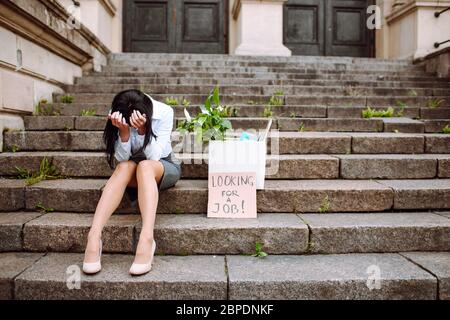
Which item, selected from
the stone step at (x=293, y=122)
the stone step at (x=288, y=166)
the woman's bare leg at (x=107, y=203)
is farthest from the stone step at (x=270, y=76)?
the woman's bare leg at (x=107, y=203)

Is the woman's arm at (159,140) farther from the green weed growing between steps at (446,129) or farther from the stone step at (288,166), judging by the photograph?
the green weed growing between steps at (446,129)

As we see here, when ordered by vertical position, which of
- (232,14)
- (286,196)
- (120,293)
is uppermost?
(232,14)

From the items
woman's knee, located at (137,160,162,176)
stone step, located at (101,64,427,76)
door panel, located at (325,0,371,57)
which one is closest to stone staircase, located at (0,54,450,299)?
woman's knee, located at (137,160,162,176)

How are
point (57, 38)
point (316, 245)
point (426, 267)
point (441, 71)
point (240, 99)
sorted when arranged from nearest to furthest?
1. point (426, 267)
2. point (316, 245)
3. point (57, 38)
4. point (240, 99)
5. point (441, 71)

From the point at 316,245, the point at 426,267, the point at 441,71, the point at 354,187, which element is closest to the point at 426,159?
the point at 354,187

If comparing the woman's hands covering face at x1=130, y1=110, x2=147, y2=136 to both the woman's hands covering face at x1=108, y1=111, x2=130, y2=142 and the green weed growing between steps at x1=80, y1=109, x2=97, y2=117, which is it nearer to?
the woman's hands covering face at x1=108, y1=111, x2=130, y2=142

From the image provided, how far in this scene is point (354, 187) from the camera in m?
3.06

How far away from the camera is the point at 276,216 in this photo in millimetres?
2910

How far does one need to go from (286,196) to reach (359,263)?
78 centimetres

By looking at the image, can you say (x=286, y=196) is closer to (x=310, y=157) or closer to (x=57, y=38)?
(x=310, y=157)

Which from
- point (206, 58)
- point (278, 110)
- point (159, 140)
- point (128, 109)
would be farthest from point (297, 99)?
point (128, 109)

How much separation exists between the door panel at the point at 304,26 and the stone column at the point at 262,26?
1.15 m

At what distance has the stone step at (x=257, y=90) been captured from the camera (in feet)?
16.5

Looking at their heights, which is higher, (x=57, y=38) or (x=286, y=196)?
(x=57, y=38)
